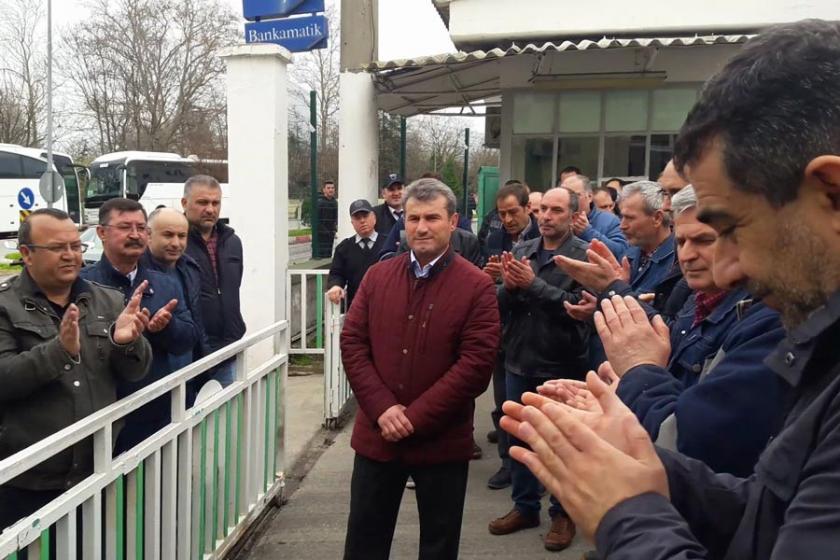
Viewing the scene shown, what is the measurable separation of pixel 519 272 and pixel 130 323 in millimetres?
1988

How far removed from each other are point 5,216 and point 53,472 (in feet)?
82.2

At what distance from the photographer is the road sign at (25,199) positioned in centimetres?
2369

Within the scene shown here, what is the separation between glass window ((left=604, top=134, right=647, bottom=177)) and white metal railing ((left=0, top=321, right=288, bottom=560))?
269 inches

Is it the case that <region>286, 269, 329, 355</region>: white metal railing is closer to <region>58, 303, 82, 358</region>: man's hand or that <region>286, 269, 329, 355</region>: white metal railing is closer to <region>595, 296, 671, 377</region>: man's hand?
<region>58, 303, 82, 358</region>: man's hand

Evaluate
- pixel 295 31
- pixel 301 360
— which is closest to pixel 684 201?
pixel 295 31

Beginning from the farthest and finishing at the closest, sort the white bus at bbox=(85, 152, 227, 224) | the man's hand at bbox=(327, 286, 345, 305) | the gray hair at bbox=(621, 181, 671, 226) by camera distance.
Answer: the white bus at bbox=(85, 152, 227, 224)
the man's hand at bbox=(327, 286, 345, 305)
the gray hair at bbox=(621, 181, 671, 226)

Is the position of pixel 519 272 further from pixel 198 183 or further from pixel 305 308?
pixel 305 308

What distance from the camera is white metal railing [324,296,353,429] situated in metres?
5.59

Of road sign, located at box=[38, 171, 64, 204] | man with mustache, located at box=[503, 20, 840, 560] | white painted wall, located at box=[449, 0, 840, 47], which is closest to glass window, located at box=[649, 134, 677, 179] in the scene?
white painted wall, located at box=[449, 0, 840, 47]

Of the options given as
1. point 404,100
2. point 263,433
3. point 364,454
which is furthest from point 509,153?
point 364,454

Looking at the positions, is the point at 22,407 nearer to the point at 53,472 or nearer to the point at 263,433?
the point at 53,472

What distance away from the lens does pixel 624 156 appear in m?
9.68

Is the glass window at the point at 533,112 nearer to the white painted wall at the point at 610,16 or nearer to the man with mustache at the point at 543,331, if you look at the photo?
the white painted wall at the point at 610,16

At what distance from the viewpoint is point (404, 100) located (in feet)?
31.5
